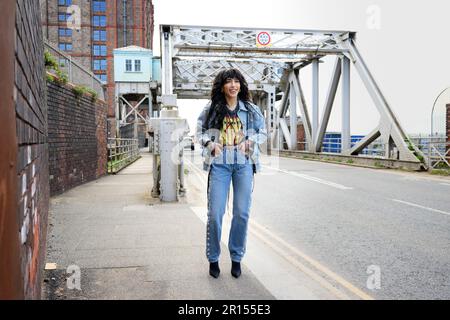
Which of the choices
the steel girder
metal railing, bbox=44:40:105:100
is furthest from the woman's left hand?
the steel girder

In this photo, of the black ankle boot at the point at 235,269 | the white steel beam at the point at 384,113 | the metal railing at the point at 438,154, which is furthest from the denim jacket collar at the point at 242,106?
the white steel beam at the point at 384,113

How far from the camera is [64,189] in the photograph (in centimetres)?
988

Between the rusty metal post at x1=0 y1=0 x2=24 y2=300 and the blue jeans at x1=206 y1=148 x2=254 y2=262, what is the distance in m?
2.42

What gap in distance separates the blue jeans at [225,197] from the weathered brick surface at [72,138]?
5.34 m

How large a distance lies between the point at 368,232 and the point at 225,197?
2812 mm

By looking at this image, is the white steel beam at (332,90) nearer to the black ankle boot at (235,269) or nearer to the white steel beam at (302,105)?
the white steel beam at (302,105)

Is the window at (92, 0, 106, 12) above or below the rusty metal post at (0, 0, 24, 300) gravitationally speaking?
above

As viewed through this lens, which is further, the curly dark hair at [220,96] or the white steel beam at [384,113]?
the white steel beam at [384,113]

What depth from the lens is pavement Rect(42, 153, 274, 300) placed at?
3.62m

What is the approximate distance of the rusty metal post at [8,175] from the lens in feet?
5.07

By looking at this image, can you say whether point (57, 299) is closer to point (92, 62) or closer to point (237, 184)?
point (237, 184)

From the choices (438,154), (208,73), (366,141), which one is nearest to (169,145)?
(438,154)

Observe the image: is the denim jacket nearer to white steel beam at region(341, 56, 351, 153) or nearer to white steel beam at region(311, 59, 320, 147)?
white steel beam at region(341, 56, 351, 153)

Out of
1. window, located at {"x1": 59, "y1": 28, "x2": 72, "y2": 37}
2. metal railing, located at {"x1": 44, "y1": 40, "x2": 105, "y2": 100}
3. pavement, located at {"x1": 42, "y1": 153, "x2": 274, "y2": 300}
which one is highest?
window, located at {"x1": 59, "y1": 28, "x2": 72, "y2": 37}
